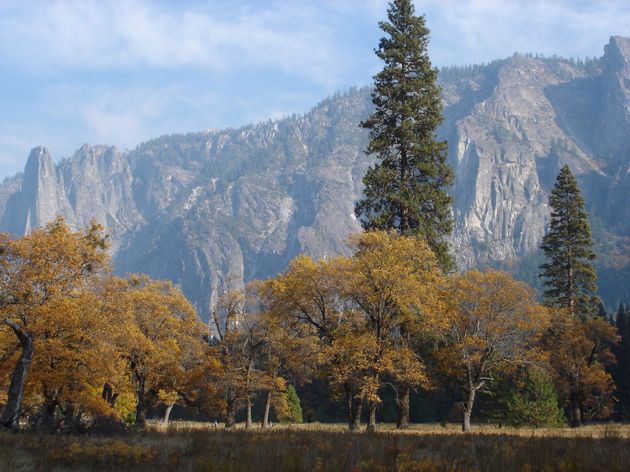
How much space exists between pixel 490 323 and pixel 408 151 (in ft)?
37.1

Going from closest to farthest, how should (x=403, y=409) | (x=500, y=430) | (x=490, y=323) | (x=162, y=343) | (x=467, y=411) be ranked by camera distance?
1. (x=500, y=430)
2. (x=403, y=409)
3. (x=467, y=411)
4. (x=490, y=323)
5. (x=162, y=343)

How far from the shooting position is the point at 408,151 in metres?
37.3

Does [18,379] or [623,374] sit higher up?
[623,374]

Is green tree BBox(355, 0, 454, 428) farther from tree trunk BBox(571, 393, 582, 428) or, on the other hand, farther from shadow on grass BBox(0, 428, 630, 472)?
shadow on grass BBox(0, 428, 630, 472)

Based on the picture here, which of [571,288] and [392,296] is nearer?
[392,296]

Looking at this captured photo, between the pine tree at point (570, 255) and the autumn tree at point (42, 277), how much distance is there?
120 feet

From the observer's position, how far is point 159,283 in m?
48.8

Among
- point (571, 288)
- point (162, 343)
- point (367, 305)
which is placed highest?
point (571, 288)

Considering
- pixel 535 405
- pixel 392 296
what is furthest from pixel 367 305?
pixel 535 405

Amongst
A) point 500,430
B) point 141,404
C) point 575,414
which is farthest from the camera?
point 575,414

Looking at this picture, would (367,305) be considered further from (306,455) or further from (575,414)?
(575,414)

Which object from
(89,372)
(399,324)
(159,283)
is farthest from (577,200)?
(89,372)

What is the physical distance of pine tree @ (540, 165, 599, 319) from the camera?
169 feet

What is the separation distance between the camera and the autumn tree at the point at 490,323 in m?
36.7
